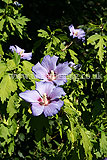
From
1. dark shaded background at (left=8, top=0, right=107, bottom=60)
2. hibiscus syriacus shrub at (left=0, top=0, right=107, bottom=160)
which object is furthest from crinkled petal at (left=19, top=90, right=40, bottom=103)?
dark shaded background at (left=8, top=0, right=107, bottom=60)

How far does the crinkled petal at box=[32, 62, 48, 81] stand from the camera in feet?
5.31

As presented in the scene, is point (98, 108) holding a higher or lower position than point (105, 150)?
higher

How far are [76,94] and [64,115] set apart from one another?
2.39 ft

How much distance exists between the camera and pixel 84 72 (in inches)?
91.6

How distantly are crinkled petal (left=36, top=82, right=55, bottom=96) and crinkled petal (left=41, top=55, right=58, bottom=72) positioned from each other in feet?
0.79

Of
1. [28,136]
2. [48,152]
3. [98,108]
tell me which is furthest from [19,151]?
[98,108]

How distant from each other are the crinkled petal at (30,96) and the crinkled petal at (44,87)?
30 mm

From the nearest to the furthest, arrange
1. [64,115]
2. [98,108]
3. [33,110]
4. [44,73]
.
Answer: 1. [33,110]
2. [64,115]
3. [44,73]
4. [98,108]

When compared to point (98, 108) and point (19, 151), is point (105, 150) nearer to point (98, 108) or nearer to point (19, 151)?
point (98, 108)

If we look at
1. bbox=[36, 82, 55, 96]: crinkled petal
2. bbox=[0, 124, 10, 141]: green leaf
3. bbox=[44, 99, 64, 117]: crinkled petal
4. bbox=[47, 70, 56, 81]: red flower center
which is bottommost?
bbox=[0, 124, 10, 141]: green leaf

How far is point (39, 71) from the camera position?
1.65 meters

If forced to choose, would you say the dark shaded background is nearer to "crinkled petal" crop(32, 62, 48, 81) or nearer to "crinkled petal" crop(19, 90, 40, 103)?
"crinkled petal" crop(32, 62, 48, 81)

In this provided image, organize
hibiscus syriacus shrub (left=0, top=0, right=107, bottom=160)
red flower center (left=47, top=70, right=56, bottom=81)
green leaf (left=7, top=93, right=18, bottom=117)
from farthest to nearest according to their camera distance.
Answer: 1. red flower center (left=47, top=70, right=56, bottom=81)
2. green leaf (left=7, top=93, right=18, bottom=117)
3. hibiscus syriacus shrub (left=0, top=0, right=107, bottom=160)

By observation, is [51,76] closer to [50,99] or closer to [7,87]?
[50,99]
